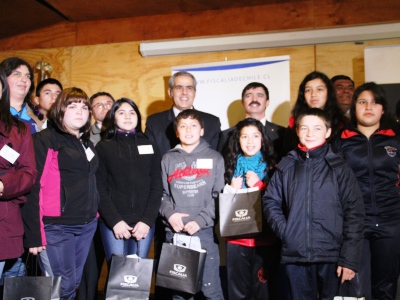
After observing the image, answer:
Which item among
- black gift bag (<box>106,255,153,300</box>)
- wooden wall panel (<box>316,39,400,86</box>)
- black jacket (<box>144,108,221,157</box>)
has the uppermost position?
wooden wall panel (<box>316,39,400,86</box>)

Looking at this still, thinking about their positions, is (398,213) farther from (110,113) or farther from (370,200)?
(110,113)

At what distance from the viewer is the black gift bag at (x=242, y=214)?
8.93 ft

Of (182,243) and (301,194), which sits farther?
(182,243)

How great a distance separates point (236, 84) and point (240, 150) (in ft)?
4.59

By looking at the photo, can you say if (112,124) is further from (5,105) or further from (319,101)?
(319,101)

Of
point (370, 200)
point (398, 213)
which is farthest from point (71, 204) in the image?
point (398, 213)

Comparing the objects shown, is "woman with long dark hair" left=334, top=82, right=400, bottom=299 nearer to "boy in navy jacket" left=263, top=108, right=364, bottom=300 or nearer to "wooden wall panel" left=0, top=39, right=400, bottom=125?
"boy in navy jacket" left=263, top=108, right=364, bottom=300

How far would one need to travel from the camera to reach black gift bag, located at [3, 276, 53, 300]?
2.25 meters

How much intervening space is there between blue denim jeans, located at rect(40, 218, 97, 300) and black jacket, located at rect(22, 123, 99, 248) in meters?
0.06

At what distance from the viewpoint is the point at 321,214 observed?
237 centimetres

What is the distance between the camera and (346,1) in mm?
4195

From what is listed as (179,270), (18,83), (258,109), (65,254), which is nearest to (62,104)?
(18,83)

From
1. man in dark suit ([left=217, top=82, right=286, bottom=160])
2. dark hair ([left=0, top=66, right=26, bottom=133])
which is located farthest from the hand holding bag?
dark hair ([left=0, top=66, right=26, bottom=133])

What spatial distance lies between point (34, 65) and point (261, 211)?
11.2 feet
